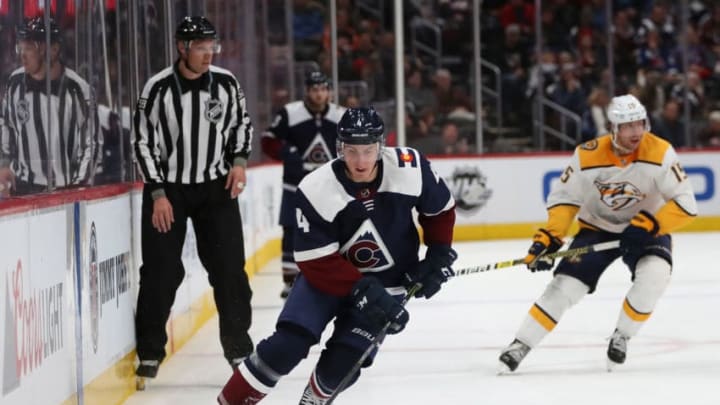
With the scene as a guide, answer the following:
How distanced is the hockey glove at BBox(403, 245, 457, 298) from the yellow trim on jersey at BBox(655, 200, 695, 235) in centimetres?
146

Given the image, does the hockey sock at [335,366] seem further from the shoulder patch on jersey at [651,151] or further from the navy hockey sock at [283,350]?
the shoulder patch on jersey at [651,151]

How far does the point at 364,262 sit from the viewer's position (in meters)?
3.58

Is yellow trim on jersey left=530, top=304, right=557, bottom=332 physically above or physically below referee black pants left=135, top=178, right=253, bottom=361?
below

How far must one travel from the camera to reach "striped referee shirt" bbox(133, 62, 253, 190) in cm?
469

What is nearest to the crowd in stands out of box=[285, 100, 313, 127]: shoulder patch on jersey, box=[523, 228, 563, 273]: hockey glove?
box=[285, 100, 313, 127]: shoulder patch on jersey

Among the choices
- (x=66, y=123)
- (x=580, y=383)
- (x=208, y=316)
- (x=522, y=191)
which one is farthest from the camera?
(x=522, y=191)

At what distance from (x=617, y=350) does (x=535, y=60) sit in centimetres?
811

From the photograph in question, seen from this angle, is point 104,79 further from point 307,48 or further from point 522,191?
point 307,48

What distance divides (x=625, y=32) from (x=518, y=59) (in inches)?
45.9

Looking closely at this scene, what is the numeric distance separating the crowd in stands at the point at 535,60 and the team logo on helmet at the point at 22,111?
298 inches

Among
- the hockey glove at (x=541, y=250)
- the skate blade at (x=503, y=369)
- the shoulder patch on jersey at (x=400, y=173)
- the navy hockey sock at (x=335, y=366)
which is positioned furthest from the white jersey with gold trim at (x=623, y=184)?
the navy hockey sock at (x=335, y=366)

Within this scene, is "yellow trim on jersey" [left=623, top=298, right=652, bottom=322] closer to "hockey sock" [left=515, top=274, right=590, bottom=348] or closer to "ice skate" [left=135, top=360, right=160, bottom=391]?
"hockey sock" [left=515, top=274, right=590, bottom=348]

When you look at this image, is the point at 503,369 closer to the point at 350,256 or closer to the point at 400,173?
the point at 350,256

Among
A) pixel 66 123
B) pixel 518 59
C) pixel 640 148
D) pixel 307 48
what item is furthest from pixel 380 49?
pixel 66 123
